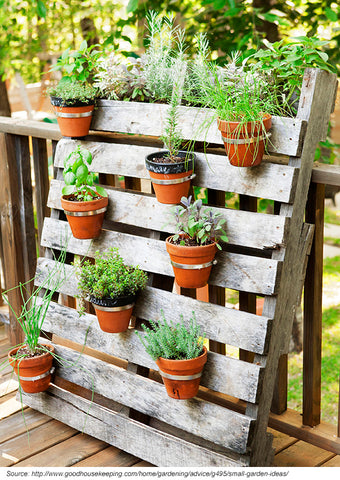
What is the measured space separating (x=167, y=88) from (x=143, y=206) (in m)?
0.47

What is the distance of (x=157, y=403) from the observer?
82.7 inches

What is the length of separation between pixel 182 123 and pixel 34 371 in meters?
1.20

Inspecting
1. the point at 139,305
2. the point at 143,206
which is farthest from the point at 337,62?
the point at 139,305

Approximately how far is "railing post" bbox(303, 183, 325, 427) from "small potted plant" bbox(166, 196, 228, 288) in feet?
1.20

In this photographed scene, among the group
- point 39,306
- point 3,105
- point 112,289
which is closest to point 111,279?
point 112,289

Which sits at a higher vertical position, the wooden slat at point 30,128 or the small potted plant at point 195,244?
the wooden slat at point 30,128

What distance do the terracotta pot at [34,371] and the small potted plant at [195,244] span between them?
2.56ft

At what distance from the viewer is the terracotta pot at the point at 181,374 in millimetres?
1885

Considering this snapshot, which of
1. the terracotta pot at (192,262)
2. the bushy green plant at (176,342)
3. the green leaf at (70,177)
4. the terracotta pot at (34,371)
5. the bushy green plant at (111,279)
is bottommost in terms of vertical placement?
the terracotta pot at (34,371)

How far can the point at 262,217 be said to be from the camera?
1.89 metres

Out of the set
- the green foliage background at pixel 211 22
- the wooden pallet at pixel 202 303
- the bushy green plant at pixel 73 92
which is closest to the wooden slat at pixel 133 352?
the wooden pallet at pixel 202 303

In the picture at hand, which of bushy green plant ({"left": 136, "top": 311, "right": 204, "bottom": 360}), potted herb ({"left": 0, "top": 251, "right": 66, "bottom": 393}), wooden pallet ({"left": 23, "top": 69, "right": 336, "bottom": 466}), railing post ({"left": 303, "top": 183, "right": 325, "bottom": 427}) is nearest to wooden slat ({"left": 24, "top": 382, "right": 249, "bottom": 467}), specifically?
wooden pallet ({"left": 23, "top": 69, "right": 336, "bottom": 466})

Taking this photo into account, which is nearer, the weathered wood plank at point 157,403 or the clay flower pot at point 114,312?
the weathered wood plank at point 157,403

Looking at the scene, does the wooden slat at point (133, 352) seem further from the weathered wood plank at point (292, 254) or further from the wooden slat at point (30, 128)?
the wooden slat at point (30, 128)
